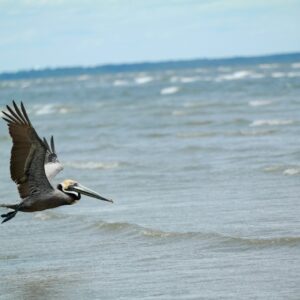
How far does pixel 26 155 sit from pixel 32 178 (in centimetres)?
43

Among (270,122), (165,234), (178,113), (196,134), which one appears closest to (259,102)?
(178,113)

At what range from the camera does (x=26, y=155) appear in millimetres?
10297

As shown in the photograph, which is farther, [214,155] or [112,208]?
[214,155]

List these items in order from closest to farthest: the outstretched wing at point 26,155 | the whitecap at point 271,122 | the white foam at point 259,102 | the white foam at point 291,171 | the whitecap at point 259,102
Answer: the outstretched wing at point 26,155 < the white foam at point 291,171 < the whitecap at point 271,122 < the white foam at point 259,102 < the whitecap at point 259,102

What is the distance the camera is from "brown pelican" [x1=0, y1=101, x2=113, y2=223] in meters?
10.1

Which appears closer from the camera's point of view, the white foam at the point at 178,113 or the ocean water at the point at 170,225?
the ocean water at the point at 170,225

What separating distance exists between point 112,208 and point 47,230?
1481mm

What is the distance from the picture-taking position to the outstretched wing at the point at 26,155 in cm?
1001

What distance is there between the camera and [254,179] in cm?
1555

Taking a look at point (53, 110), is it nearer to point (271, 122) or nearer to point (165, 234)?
point (271, 122)

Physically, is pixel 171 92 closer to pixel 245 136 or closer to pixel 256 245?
pixel 245 136

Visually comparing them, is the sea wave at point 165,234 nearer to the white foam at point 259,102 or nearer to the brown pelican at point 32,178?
the brown pelican at point 32,178

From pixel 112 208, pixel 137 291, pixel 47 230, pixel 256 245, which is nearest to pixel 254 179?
pixel 112 208

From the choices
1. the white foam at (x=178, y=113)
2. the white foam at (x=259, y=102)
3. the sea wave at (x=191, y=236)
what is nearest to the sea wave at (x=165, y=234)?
the sea wave at (x=191, y=236)
